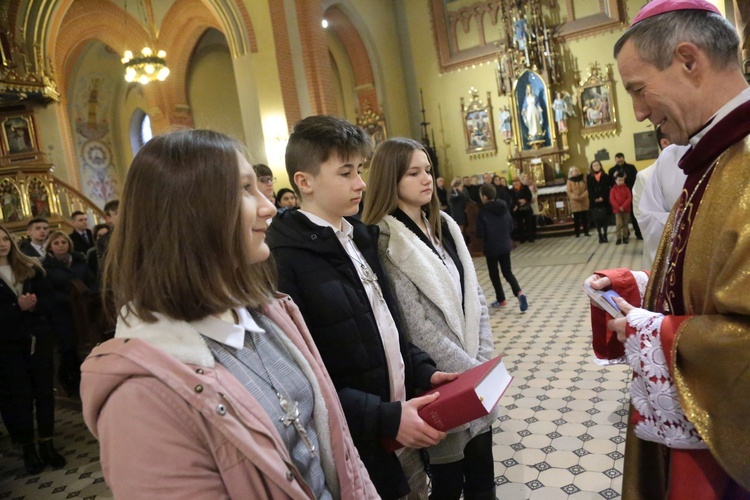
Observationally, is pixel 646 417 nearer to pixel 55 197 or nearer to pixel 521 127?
pixel 55 197

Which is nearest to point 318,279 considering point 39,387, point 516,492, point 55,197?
point 516,492

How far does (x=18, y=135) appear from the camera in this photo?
938cm

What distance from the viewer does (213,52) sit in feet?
46.4

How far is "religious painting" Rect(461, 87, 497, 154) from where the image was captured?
15.1 m

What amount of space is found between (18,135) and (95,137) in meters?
8.32

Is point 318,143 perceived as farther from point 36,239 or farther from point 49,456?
point 36,239

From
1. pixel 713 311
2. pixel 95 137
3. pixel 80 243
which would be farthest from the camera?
pixel 95 137

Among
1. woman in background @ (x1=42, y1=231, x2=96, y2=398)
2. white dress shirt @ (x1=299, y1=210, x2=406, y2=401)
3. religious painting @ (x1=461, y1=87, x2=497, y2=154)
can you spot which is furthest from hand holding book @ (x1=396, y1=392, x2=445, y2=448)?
religious painting @ (x1=461, y1=87, x2=497, y2=154)

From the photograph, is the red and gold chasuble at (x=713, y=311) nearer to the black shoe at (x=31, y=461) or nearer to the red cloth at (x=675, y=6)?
the red cloth at (x=675, y=6)

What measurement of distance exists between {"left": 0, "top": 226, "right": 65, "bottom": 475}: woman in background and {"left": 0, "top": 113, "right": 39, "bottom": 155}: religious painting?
6.86 metres

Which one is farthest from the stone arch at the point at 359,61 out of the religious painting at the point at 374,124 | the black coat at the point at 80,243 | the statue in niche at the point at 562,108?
the black coat at the point at 80,243

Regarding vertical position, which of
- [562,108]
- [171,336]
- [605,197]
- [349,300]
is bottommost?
[605,197]

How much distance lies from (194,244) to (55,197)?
394 inches

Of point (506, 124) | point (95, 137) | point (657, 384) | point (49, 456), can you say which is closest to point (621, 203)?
point (506, 124)
